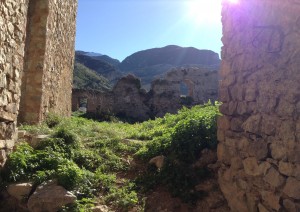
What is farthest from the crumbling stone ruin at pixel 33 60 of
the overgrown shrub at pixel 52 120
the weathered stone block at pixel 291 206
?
the weathered stone block at pixel 291 206

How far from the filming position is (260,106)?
11.7 feet

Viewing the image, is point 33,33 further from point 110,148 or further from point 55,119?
point 110,148

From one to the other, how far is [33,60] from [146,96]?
16281 mm

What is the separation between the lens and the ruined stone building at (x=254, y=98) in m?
3.08

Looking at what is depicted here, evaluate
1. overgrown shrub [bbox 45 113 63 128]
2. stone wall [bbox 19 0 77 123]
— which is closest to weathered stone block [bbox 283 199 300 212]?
stone wall [bbox 19 0 77 123]

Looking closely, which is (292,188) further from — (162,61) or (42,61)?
(162,61)

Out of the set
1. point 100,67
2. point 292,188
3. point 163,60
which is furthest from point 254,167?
point 163,60

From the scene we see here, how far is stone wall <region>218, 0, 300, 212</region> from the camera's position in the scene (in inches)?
120

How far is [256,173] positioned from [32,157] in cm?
288

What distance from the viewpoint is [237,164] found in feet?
13.0

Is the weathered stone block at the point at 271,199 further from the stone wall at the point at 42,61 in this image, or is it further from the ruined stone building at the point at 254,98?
the stone wall at the point at 42,61

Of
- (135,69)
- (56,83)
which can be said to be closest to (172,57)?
(135,69)

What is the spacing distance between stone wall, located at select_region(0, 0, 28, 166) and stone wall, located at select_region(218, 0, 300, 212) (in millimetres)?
2772

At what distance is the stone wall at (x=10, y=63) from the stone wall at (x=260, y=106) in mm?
2772
